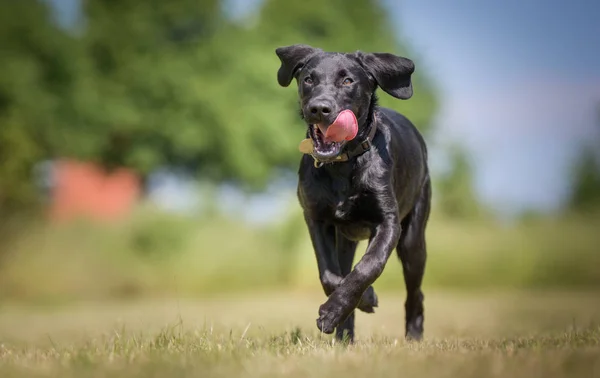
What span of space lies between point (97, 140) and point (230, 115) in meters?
4.13

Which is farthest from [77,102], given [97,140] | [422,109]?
[422,109]

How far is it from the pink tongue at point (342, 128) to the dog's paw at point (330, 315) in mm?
1030

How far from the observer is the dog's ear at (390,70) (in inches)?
234

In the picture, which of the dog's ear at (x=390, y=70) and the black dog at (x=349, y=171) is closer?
the black dog at (x=349, y=171)

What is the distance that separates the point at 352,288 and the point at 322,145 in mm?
951

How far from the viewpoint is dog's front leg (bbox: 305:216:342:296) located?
5.72 meters

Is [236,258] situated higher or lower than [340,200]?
higher

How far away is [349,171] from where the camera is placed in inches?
227

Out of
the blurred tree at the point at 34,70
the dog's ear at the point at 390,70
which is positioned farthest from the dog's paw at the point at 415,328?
the blurred tree at the point at 34,70

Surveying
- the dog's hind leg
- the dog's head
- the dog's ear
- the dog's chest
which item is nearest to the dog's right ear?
the dog's head

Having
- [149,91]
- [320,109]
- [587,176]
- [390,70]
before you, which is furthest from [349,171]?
[149,91]

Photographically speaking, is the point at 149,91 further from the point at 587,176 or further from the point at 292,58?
the point at 292,58

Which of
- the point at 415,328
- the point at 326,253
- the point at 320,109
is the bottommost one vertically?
the point at 415,328

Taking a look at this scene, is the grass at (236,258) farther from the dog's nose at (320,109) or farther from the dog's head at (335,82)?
the dog's nose at (320,109)
